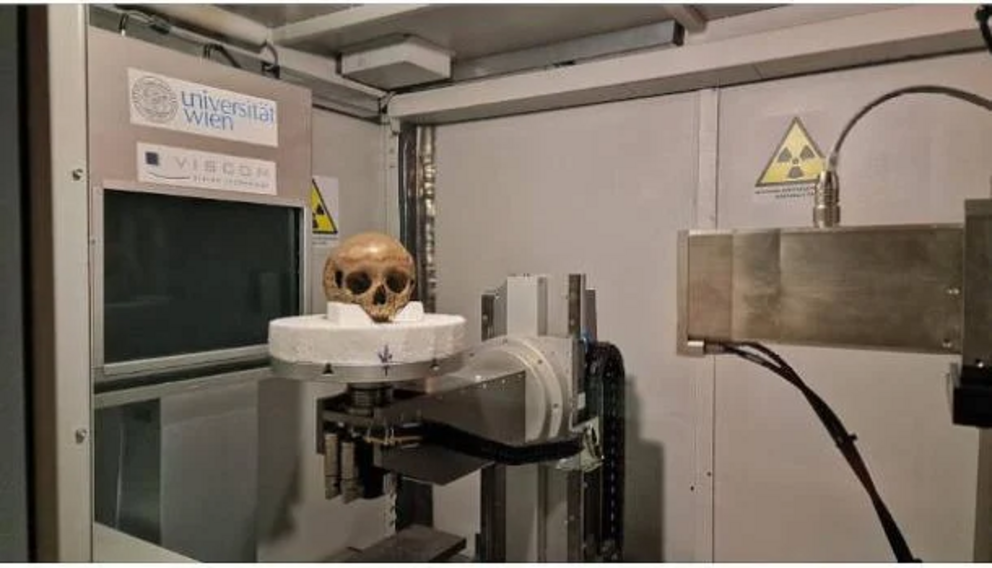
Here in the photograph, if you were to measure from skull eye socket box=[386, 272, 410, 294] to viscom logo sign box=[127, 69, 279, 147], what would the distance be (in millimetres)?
546

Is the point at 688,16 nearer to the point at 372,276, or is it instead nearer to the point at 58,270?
the point at 372,276

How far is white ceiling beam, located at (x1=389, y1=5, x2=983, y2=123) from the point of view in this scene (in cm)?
119

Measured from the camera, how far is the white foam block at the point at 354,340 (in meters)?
0.73

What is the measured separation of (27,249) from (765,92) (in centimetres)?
144

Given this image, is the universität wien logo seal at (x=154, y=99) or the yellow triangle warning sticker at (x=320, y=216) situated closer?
the universität wien logo seal at (x=154, y=99)

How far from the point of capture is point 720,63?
4.49ft

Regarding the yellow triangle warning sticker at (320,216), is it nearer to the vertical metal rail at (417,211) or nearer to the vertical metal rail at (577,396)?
the vertical metal rail at (417,211)

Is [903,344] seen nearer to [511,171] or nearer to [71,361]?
[71,361]

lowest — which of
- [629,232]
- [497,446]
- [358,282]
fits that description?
[497,446]

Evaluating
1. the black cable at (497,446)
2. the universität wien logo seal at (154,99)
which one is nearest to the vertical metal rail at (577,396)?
the black cable at (497,446)

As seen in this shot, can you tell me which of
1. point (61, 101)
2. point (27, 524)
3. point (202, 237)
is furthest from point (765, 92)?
point (27, 524)

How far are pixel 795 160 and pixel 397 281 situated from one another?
1.05 meters

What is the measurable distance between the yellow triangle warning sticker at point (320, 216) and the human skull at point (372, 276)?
920 millimetres

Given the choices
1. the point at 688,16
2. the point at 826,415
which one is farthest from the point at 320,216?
the point at 826,415
